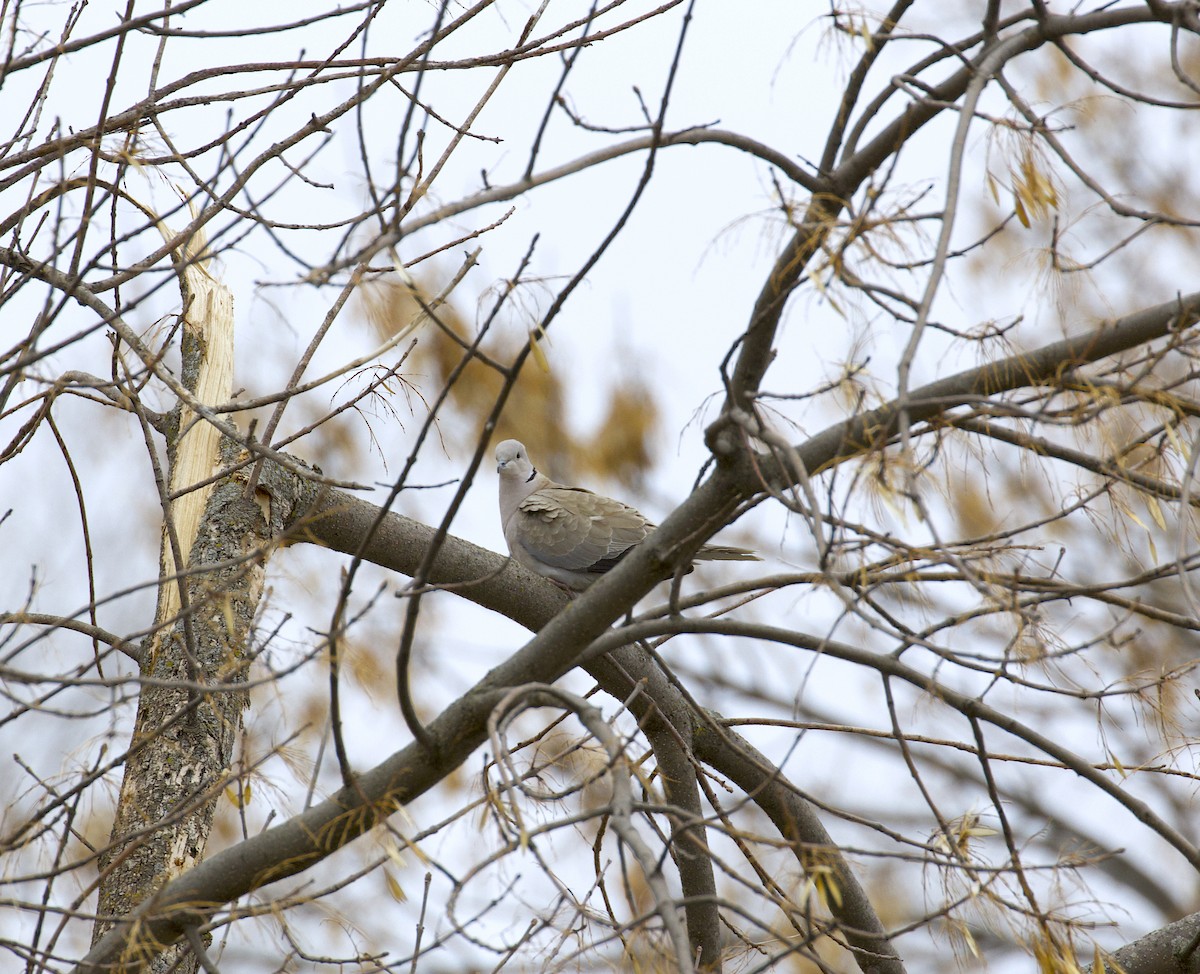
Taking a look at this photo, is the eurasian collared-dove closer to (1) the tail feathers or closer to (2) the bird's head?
(2) the bird's head

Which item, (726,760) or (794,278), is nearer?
(794,278)

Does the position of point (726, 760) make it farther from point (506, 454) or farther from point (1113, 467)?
point (506, 454)

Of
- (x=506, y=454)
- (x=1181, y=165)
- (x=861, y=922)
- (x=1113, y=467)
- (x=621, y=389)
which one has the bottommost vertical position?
(x=861, y=922)

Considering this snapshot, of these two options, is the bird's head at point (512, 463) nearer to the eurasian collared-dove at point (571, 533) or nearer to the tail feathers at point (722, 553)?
the eurasian collared-dove at point (571, 533)

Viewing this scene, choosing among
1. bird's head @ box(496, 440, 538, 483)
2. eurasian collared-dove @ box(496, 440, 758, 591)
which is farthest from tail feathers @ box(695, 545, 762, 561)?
bird's head @ box(496, 440, 538, 483)

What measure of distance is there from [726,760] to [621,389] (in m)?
3.87

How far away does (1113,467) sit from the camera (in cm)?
195

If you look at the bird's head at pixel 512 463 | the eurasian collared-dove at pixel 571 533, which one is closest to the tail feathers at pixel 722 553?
the eurasian collared-dove at pixel 571 533

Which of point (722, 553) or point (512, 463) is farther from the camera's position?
→ point (512, 463)

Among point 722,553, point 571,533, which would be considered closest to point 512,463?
point 571,533

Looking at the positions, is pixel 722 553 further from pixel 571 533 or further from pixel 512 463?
pixel 512 463

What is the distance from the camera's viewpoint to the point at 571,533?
14.6 ft

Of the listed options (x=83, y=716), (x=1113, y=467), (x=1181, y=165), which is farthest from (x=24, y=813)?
(x=1181, y=165)

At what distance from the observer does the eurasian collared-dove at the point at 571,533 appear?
4.43 m
